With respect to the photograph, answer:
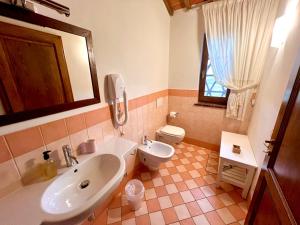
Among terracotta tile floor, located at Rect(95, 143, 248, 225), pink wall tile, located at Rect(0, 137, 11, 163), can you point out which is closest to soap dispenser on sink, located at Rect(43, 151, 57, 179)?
pink wall tile, located at Rect(0, 137, 11, 163)

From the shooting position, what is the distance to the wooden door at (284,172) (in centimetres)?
58

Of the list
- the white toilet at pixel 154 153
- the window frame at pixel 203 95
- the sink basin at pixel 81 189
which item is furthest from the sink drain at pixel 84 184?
the window frame at pixel 203 95

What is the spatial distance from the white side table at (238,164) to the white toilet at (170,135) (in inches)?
24.5

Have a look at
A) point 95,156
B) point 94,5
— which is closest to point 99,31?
point 94,5

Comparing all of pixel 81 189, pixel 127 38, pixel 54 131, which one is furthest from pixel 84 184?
pixel 127 38

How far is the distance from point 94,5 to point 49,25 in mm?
416

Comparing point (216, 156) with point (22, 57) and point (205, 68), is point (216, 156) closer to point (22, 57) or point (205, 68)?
point (205, 68)

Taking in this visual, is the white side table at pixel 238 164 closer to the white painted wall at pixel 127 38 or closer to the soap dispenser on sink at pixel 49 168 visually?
the white painted wall at pixel 127 38

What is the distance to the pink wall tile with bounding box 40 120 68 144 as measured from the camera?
0.83 meters

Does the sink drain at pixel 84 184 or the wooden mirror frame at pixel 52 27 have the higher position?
the wooden mirror frame at pixel 52 27

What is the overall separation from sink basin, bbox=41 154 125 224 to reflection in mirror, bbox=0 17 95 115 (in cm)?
49

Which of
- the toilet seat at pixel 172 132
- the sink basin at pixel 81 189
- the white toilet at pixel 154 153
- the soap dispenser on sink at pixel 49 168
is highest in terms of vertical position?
the soap dispenser on sink at pixel 49 168

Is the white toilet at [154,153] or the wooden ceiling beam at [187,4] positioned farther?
the wooden ceiling beam at [187,4]

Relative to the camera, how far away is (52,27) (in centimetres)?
81
